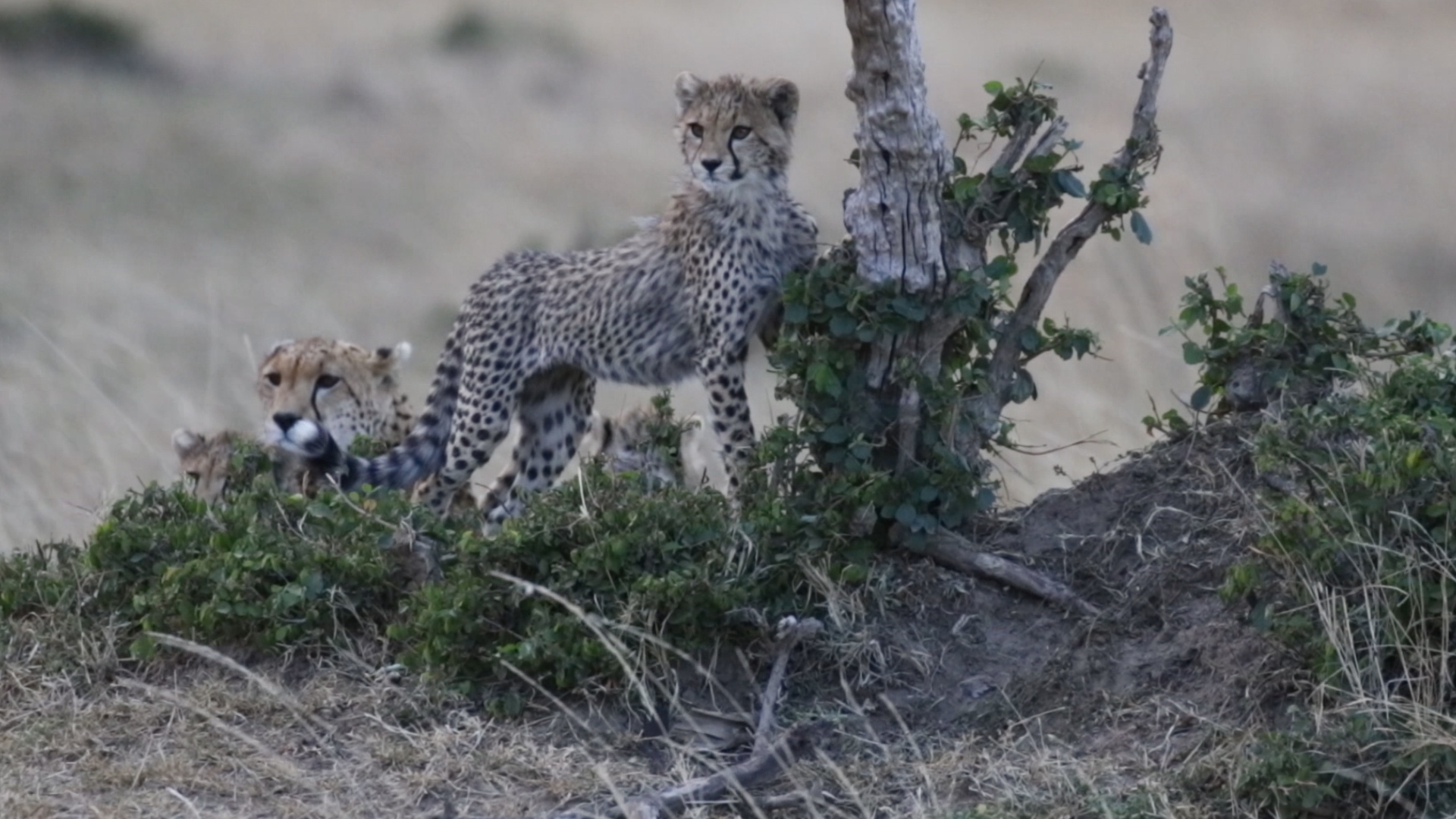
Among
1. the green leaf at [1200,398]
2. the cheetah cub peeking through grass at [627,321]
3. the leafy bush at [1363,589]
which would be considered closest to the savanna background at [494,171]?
the cheetah cub peeking through grass at [627,321]

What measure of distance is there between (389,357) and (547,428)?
1.69 feet

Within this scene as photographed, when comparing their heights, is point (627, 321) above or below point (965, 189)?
above

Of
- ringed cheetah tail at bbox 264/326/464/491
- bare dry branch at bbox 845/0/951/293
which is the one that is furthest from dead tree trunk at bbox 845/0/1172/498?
ringed cheetah tail at bbox 264/326/464/491

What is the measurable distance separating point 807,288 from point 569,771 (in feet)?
3.70

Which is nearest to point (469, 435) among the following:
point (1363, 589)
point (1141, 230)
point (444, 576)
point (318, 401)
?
point (318, 401)

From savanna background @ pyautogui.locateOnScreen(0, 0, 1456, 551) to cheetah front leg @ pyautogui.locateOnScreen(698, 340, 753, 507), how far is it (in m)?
1.52

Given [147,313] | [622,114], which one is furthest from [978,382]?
[622,114]

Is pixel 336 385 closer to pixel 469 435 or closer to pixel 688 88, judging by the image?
Answer: pixel 469 435

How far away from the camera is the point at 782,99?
18.6ft

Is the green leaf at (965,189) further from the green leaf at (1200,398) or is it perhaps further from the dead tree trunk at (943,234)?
the green leaf at (1200,398)

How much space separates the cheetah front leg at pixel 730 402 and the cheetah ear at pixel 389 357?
3.84ft

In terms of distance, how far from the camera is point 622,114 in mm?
15289

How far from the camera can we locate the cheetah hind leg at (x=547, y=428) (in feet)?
21.1

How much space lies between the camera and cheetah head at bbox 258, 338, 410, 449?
19.7 feet
